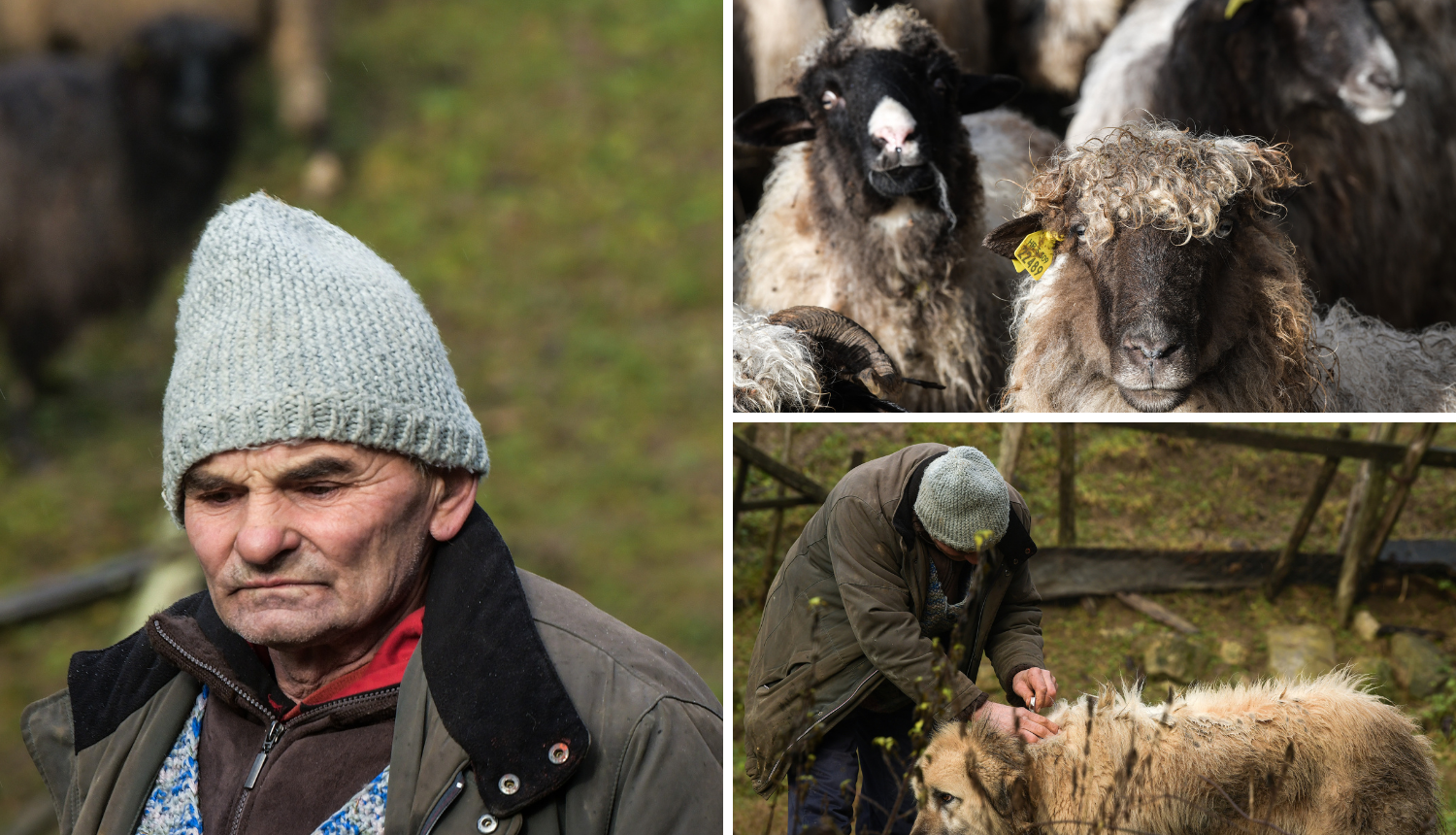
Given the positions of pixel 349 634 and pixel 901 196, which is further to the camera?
pixel 901 196

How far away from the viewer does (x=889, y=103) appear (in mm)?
3137

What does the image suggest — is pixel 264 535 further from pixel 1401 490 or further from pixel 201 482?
pixel 1401 490

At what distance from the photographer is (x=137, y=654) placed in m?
2.41

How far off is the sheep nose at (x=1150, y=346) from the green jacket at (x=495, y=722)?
1.25m

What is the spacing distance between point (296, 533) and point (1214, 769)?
2.27 metres

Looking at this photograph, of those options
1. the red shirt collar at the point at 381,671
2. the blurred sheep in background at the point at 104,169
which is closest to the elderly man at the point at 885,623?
the red shirt collar at the point at 381,671

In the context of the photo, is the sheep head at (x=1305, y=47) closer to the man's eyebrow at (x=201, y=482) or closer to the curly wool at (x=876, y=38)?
the curly wool at (x=876, y=38)

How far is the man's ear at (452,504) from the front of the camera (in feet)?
7.55

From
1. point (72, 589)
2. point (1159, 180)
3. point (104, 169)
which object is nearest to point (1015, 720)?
point (1159, 180)

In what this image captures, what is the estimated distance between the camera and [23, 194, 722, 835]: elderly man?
81.3 inches

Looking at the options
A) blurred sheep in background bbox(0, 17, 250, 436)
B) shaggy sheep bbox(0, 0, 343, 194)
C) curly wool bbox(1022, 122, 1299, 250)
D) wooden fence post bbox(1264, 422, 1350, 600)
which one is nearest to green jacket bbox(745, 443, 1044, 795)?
curly wool bbox(1022, 122, 1299, 250)

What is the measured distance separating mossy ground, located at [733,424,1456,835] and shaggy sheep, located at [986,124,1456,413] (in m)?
0.20

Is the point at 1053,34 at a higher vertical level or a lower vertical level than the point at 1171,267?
higher

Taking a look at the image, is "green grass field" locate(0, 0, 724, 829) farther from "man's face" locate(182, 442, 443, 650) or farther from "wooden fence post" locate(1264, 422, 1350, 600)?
"man's face" locate(182, 442, 443, 650)
